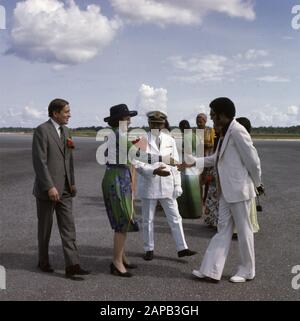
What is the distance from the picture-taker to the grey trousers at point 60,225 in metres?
5.64

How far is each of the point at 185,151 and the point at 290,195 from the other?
4.96m

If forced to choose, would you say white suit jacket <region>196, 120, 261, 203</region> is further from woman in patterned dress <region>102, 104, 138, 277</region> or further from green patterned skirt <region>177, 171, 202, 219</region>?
green patterned skirt <region>177, 171, 202, 219</region>

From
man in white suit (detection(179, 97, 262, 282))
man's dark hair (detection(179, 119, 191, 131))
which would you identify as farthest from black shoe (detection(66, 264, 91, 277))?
man's dark hair (detection(179, 119, 191, 131))

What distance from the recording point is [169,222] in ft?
20.6

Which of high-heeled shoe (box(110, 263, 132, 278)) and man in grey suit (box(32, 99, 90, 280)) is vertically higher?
man in grey suit (box(32, 99, 90, 280))

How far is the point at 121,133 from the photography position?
547 centimetres

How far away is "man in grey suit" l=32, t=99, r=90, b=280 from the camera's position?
549 cm

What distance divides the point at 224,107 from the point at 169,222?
5.62ft

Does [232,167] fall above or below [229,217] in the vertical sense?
above

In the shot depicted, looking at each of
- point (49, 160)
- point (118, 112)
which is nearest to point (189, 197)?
point (118, 112)

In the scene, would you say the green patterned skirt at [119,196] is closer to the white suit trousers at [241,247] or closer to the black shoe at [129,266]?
the black shoe at [129,266]

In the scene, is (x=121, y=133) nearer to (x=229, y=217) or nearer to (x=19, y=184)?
(x=229, y=217)

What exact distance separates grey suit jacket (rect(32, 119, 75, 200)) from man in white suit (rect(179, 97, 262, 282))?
1.70 meters

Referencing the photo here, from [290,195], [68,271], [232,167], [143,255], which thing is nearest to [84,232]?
[143,255]
